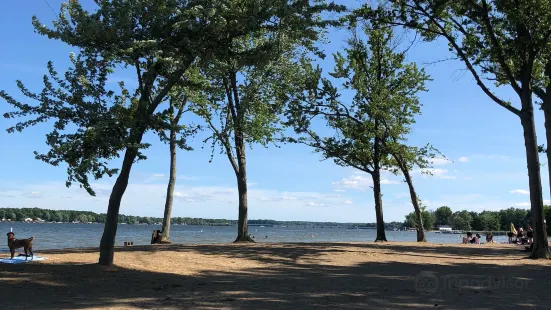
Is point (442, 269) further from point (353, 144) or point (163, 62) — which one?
point (353, 144)

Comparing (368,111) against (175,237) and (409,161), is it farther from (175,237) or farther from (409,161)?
(175,237)

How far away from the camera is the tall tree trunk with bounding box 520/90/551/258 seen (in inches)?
609

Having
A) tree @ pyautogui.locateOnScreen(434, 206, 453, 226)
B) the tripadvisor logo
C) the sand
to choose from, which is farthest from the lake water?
tree @ pyautogui.locateOnScreen(434, 206, 453, 226)

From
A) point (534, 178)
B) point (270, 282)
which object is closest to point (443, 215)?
point (534, 178)

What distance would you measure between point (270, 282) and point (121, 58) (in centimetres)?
576

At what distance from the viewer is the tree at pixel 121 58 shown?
32.0 feet

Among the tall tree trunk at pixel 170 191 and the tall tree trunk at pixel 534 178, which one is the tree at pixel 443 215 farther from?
the tall tree trunk at pixel 534 178

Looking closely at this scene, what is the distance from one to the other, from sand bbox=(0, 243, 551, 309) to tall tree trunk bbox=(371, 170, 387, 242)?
400 inches

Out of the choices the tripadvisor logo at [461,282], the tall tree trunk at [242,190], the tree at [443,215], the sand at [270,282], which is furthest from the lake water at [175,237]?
the tree at [443,215]

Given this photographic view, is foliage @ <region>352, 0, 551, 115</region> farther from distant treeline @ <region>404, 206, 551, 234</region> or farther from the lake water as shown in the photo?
distant treeline @ <region>404, 206, 551, 234</region>

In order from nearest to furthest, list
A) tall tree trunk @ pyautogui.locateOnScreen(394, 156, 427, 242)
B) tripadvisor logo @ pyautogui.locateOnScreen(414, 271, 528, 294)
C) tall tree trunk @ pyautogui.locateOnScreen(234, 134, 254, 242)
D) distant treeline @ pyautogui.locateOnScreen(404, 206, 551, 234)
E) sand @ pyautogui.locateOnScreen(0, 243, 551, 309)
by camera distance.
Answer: sand @ pyautogui.locateOnScreen(0, 243, 551, 309), tripadvisor logo @ pyautogui.locateOnScreen(414, 271, 528, 294), tall tree trunk @ pyautogui.locateOnScreen(234, 134, 254, 242), tall tree trunk @ pyautogui.locateOnScreen(394, 156, 427, 242), distant treeline @ pyautogui.locateOnScreen(404, 206, 551, 234)

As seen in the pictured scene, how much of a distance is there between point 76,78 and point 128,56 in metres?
1.41

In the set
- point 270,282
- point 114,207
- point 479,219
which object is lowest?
point 270,282

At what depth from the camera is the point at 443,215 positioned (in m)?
143
